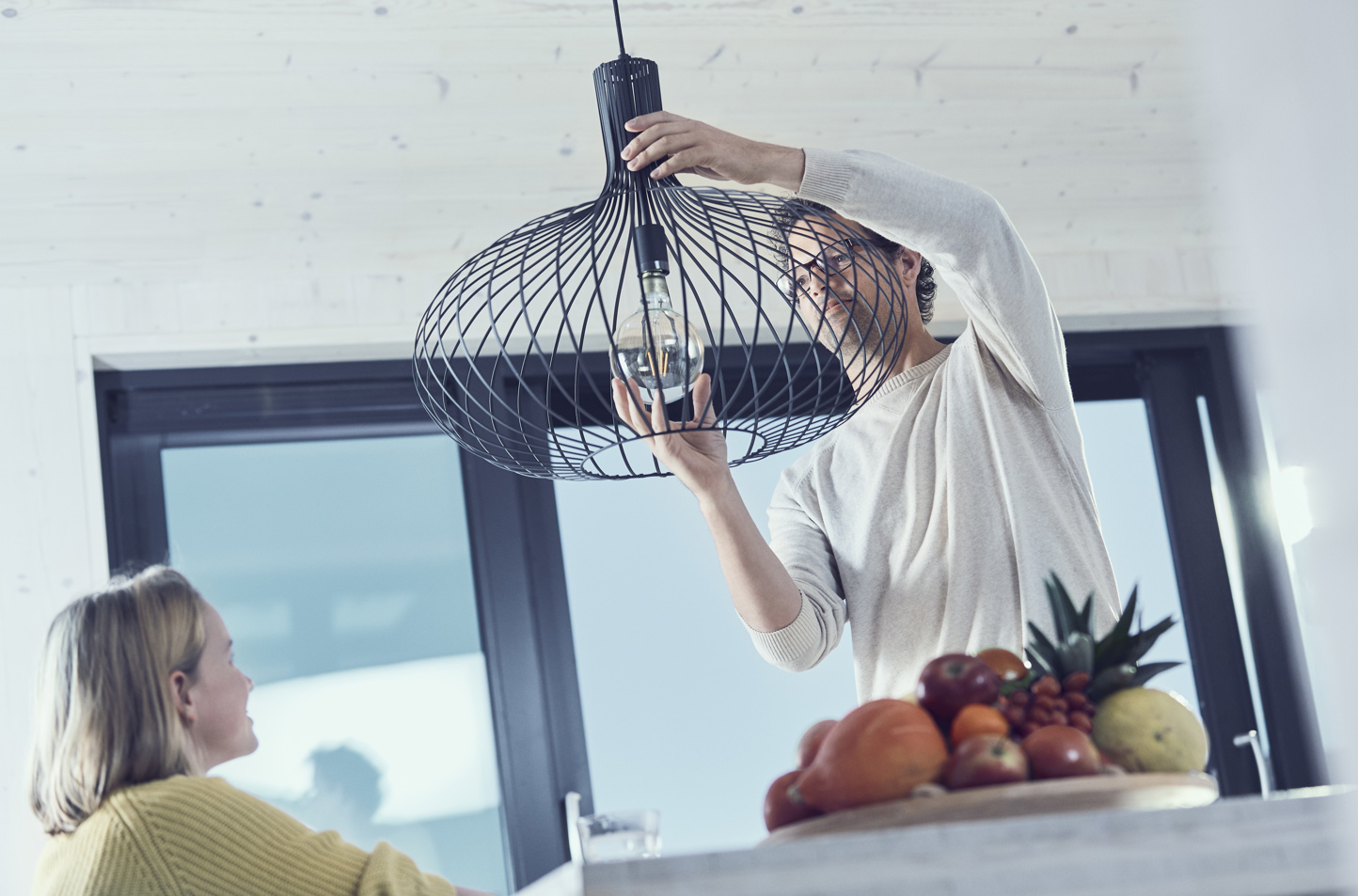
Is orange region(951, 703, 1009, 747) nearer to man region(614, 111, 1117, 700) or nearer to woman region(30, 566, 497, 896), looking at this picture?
man region(614, 111, 1117, 700)

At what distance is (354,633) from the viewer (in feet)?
8.36

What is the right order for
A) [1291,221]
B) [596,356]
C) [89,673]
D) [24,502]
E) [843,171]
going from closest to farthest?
1. [1291,221]
2. [843,171]
3. [89,673]
4. [24,502]
5. [596,356]

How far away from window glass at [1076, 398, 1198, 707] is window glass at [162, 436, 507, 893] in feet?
4.49

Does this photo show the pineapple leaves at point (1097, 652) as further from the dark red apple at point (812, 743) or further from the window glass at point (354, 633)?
the window glass at point (354, 633)

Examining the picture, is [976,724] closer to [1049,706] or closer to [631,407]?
[1049,706]

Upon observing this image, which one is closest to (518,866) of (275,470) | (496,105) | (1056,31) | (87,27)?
(275,470)

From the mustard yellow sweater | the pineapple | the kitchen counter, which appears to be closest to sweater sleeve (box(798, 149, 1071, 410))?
the pineapple

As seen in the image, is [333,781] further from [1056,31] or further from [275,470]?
[1056,31]

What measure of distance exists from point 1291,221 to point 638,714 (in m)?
2.33

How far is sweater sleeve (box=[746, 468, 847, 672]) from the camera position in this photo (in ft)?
4.63

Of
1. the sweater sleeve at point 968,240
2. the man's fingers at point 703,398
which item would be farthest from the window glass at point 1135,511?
the man's fingers at point 703,398

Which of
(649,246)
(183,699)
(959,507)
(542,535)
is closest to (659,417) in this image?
(649,246)

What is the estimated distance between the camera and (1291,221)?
0.34 metres

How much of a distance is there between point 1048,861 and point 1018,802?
5.8 inches
